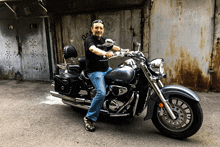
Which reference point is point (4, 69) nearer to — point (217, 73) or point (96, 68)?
point (96, 68)

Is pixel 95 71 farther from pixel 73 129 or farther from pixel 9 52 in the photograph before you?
pixel 9 52

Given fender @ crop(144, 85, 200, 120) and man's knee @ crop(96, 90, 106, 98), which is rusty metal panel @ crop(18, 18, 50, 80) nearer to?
man's knee @ crop(96, 90, 106, 98)

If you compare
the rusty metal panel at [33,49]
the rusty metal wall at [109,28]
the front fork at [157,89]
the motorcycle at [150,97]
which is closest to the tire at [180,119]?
the motorcycle at [150,97]

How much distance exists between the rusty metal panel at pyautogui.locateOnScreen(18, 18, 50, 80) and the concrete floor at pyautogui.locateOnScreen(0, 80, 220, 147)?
106 inches

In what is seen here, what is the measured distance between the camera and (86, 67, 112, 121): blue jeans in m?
2.90

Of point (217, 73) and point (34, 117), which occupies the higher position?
point (217, 73)

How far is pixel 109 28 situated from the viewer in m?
5.83

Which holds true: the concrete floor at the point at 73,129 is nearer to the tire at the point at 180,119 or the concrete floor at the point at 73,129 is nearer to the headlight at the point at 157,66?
the tire at the point at 180,119

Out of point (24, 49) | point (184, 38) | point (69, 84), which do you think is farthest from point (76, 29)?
point (184, 38)

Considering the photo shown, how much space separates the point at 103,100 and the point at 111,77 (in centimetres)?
42

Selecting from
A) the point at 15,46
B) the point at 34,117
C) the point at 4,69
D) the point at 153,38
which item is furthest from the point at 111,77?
the point at 4,69

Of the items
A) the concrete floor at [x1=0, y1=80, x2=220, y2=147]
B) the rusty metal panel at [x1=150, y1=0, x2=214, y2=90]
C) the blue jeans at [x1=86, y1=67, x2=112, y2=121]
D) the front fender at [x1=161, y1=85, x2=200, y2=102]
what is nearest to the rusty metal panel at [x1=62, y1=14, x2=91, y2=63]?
the rusty metal panel at [x1=150, y1=0, x2=214, y2=90]

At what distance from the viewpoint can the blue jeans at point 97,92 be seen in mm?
2899

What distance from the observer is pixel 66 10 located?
242 inches
